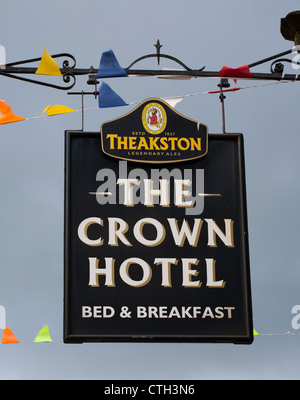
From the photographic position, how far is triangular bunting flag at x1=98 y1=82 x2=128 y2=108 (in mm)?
8742

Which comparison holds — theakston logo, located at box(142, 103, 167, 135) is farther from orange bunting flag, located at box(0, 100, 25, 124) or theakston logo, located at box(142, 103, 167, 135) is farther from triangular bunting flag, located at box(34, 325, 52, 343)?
triangular bunting flag, located at box(34, 325, 52, 343)

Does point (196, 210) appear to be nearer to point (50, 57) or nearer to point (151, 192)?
point (151, 192)

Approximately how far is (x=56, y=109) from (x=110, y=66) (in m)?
0.77

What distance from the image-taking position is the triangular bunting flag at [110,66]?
28.0ft

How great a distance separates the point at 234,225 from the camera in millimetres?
8117

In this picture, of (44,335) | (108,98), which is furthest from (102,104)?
(44,335)

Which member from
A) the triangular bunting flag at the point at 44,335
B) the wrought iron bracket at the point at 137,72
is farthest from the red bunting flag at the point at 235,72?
the triangular bunting flag at the point at 44,335

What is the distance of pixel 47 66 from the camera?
28.2 ft

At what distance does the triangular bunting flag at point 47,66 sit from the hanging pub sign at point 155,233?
76 centimetres

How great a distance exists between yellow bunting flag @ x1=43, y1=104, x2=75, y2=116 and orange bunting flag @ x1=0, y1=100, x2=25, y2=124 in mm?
313

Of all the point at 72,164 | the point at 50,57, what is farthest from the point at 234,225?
the point at 50,57

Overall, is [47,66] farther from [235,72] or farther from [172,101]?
[235,72]
